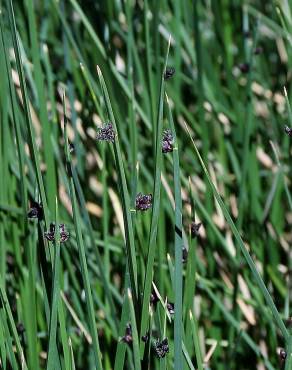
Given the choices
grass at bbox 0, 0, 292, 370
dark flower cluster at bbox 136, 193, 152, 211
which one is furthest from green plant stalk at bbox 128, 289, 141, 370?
dark flower cluster at bbox 136, 193, 152, 211

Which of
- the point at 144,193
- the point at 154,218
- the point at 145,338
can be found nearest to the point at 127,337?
the point at 145,338

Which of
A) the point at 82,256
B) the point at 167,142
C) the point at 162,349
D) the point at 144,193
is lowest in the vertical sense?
the point at 162,349

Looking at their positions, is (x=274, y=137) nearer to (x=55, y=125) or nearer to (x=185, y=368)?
(x=55, y=125)

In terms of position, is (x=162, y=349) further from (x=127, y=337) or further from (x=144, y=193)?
(x=144, y=193)

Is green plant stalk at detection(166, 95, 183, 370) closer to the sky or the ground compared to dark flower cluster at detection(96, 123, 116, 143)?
closer to the ground

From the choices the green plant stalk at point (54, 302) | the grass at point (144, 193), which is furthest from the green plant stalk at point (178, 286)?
the green plant stalk at point (54, 302)

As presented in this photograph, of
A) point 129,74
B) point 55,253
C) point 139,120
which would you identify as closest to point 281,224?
point 139,120

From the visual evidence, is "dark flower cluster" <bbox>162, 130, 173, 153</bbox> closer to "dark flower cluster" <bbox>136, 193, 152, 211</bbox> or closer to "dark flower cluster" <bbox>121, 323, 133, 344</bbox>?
"dark flower cluster" <bbox>136, 193, 152, 211</bbox>
